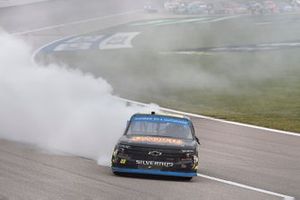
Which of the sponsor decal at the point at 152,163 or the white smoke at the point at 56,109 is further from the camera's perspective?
the white smoke at the point at 56,109

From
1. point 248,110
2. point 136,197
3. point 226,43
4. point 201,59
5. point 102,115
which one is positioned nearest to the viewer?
point 136,197

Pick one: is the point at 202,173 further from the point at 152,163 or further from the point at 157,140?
the point at 152,163

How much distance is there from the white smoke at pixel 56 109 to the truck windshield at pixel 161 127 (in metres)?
1.54

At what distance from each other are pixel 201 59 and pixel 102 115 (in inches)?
705

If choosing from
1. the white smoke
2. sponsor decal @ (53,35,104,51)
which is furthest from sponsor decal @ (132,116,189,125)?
sponsor decal @ (53,35,104,51)

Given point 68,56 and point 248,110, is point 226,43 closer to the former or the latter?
point 68,56

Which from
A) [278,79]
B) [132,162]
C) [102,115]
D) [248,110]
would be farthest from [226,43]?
[132,162]

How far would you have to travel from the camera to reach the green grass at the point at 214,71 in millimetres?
26438

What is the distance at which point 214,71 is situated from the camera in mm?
34094

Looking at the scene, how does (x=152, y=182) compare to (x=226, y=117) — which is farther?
(x=226, y=117)

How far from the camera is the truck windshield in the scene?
1502 cm

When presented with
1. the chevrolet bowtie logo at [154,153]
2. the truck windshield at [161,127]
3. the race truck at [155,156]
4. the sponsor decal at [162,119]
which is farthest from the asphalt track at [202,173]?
the sponsor decal at [162,119]

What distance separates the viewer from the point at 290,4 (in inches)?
1609

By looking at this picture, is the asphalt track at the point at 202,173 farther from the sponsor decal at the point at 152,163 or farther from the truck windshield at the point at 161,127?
the truck windshield at the point at 161,127
